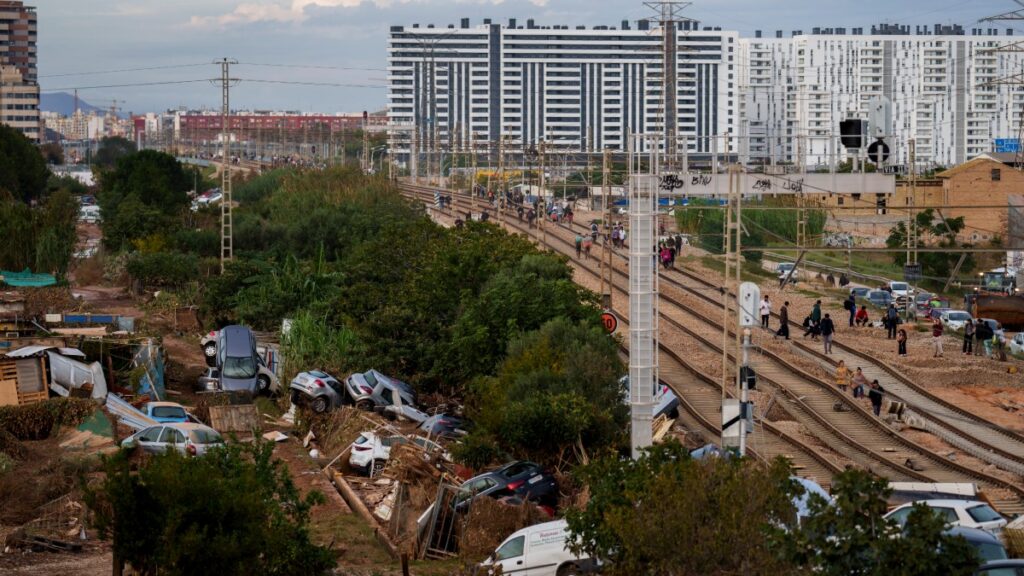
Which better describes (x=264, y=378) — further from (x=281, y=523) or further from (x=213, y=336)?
(x=281, y=523)

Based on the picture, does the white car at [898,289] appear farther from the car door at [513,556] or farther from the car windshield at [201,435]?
the car door at [513,556]

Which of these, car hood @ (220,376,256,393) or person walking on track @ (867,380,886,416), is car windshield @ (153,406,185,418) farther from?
person walking on track @ (867,380,886,416)

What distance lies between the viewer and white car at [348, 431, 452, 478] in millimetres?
21047

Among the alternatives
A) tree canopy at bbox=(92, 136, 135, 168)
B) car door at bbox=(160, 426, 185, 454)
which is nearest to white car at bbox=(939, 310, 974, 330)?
car door at bbox=(160, 426, 185, 454)

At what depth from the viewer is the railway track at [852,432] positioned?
2219 centimetres

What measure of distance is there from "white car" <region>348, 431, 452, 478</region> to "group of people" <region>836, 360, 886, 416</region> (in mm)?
9966

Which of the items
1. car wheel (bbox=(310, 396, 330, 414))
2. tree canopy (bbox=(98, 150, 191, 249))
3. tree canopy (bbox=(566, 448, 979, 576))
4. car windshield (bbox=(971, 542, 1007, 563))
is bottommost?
car wheel (bbox=(310, 396, 330, 414))

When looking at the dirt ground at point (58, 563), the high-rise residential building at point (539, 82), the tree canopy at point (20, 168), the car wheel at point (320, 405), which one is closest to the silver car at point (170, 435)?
the car wheel at point (320, 405)

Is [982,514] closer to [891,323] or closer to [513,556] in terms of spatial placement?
[513,556]

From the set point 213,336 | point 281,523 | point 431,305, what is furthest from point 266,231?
point 281,523

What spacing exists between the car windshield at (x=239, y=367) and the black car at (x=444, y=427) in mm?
5312

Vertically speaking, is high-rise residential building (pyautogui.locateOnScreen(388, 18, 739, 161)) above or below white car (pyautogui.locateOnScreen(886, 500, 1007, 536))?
above

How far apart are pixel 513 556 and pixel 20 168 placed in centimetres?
6918

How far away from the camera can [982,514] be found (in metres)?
16.2
